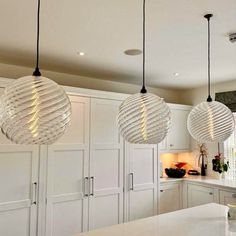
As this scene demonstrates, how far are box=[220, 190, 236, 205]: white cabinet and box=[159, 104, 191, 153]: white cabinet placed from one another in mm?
1122

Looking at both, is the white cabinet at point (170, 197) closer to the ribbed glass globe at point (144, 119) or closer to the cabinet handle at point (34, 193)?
the cabinet handle at point (34, 193)

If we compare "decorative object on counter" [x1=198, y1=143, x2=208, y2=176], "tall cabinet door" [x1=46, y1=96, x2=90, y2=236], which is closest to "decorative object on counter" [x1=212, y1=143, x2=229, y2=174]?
"decorative object on counter" [x1=198, y1=143, x2=208, y2=176]

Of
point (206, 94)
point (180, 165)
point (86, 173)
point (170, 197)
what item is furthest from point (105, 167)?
point (206, 94)

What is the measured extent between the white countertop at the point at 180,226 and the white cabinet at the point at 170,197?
1.77 m

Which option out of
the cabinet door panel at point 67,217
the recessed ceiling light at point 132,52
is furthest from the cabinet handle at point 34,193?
the recessed ceiling light at point 132,52

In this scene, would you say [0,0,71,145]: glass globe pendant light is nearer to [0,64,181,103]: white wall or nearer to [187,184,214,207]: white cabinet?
[0,64,181,103]: white wall

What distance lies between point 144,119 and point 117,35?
122 cm

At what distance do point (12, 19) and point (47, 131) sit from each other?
134 cm

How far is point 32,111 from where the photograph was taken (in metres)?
1.17

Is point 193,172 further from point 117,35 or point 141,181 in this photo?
point 117,35

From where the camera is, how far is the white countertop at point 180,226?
203 cm

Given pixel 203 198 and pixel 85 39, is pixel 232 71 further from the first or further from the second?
pixel 85 39

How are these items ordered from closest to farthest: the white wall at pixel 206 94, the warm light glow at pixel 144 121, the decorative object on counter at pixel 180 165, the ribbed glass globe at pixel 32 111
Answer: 1. the ribbed glass globe at pixel 32 111
2. the warm light glow at pixel 144 121
3. the white wall at pixel 206 94
4. the decorative object on counter at pixel 180 165

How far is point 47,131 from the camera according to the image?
1.22m
